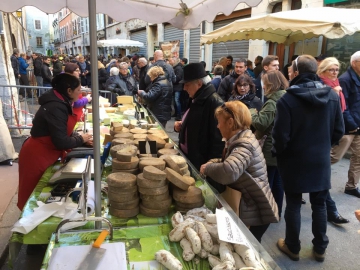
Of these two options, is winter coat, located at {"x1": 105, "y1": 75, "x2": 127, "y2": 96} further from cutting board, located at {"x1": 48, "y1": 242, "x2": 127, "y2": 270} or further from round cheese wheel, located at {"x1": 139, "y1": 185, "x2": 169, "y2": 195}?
cutting board, located at {"x1": 48, "y1": 242, "x2": 127, "y2": 270}

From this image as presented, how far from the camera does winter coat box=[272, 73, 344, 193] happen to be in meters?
2.45

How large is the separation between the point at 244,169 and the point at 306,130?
2.74ft

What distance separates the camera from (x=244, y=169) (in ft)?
6.56

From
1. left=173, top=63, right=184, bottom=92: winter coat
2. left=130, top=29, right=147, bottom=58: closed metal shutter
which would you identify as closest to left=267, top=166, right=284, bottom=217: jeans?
left=173, top=63, right=184, bottom=92: winter coat

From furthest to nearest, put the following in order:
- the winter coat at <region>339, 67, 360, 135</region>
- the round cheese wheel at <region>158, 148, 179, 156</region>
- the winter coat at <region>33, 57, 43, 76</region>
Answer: the winter coat at <region>33, 57, 43, 76</region> < the winter coat at <region>339, 67, 360, 135</region> < the round cheese wheel at <region>158, 148, 179, 156</region>

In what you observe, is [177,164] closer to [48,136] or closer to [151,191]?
[151,191]

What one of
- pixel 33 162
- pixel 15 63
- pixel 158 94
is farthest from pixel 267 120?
pixel 15 63

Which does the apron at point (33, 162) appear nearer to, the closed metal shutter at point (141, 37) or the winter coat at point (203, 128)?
the winter coat at point (203, 128)

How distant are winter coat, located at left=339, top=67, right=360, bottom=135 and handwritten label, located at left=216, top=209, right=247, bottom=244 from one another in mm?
2975

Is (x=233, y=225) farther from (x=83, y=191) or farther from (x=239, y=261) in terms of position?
(x=83, y=191)

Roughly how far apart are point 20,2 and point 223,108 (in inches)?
103

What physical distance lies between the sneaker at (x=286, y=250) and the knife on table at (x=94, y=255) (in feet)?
6.71

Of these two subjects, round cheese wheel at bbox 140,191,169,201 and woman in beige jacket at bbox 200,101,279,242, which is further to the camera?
woman in beige jacket at bbox 200,101,279,242

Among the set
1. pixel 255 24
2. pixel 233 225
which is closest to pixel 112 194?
pixel 233 225
